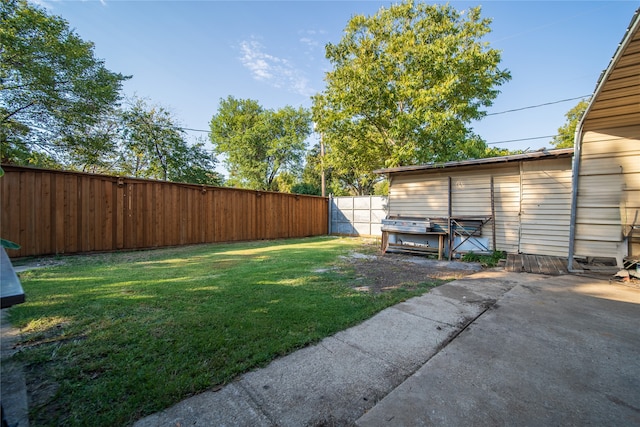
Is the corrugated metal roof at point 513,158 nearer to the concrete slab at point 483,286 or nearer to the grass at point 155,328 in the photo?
the concrete slab at point 483,286

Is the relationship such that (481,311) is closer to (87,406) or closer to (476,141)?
(87,406)

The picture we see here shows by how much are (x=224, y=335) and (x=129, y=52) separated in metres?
10.5

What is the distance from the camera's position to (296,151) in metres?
21.5

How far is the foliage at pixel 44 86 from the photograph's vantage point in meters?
8.23

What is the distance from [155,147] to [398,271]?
15240 mm

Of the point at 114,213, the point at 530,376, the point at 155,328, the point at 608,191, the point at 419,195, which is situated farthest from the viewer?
the point at 419,195

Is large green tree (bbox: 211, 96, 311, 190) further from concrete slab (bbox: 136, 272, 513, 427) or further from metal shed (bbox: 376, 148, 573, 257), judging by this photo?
concrete slab (bbox: 136, 272, 513, 427)

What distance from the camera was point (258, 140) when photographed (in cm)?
2083

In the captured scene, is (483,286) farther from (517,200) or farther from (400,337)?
(517,200)

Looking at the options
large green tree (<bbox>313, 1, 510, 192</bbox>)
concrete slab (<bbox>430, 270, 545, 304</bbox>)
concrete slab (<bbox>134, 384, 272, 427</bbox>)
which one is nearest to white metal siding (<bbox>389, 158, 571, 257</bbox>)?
concrete slab (<bbox>430, 270, 545, 304</bbox>)

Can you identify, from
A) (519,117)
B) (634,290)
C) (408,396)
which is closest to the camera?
(408,396)

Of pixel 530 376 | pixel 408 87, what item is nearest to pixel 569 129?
pixel 408 87

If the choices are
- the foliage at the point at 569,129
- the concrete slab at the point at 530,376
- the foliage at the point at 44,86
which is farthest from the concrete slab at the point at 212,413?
the foliage at the point at 569,129

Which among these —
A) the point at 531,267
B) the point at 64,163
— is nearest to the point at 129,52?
the point at 64,163
